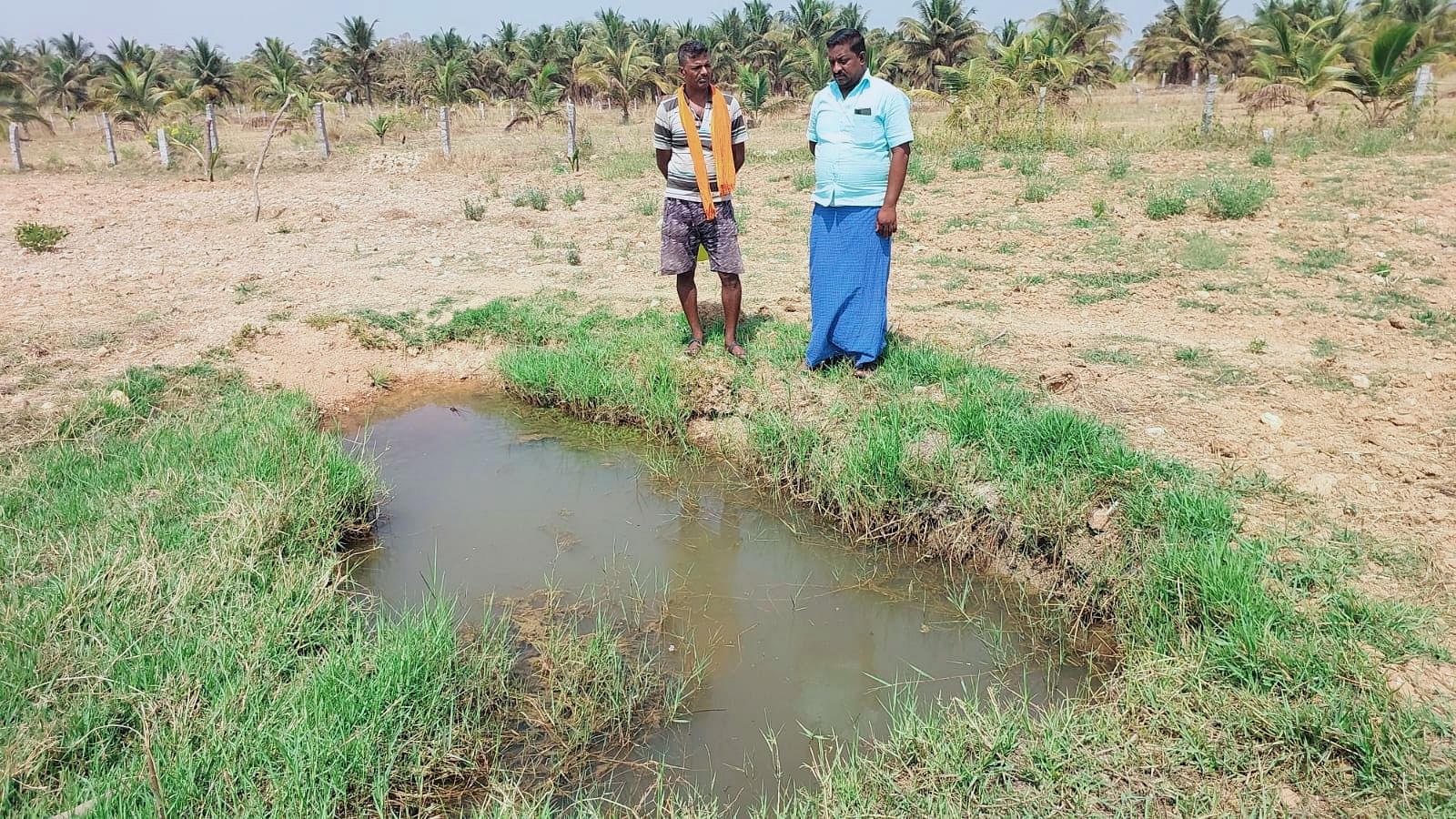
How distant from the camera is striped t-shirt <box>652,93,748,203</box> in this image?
4.38 metres

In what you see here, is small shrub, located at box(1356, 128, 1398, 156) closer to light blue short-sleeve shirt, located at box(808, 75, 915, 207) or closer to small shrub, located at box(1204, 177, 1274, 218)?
small shrub, located at box(1204, 177, 1274, 218)

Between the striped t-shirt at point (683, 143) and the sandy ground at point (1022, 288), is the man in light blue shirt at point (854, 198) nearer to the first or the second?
the striped t-shirt at point (683, 143)

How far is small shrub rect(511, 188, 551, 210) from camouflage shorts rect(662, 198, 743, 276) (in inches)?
215

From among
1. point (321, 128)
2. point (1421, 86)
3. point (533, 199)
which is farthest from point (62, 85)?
point (1421, 86)

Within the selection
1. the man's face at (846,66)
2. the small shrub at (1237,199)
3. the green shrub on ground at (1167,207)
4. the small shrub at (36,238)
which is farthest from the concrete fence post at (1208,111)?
the small shrub at (36,238)

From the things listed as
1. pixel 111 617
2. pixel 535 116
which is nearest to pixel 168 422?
pixel 111 617

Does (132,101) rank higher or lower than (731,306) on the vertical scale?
higher

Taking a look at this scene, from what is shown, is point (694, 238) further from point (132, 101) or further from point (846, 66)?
point (132, 101)

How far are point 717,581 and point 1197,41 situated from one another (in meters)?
35.9

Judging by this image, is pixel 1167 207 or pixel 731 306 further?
pixel 1167 207

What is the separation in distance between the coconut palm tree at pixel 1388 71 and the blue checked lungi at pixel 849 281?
446 inches

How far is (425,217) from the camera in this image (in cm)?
950

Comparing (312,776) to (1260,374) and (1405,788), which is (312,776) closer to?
(1405,788)

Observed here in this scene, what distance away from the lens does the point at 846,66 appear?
12.5 ft
